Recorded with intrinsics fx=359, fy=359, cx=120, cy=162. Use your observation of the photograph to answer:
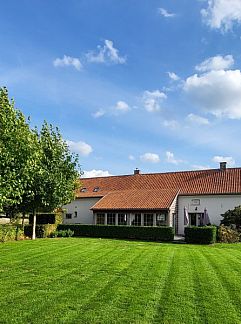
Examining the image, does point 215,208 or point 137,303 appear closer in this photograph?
point 137,303

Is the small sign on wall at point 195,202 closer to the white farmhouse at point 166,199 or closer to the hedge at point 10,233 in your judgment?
the white farmhouse at point 166,199

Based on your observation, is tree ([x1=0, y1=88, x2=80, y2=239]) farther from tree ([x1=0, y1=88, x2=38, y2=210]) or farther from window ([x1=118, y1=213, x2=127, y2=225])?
window ([x1=118, y1=213, x2=127, y2=225])

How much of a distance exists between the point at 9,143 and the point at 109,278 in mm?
8573

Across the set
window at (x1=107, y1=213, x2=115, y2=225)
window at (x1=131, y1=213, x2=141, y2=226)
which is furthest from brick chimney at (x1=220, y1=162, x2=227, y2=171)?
window at (x1=107, y1=213, x2=115, y2=225)

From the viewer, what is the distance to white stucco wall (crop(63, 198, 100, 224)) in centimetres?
4197

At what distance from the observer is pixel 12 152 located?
1647 cm

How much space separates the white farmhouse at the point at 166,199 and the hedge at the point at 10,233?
12.0 metres

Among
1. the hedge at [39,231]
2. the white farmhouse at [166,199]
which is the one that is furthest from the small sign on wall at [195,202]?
→ the hedge at [39,231]

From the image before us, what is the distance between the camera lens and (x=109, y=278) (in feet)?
34.6

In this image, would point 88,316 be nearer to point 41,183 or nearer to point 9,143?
point 9,143

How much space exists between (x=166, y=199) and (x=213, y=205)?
480cm

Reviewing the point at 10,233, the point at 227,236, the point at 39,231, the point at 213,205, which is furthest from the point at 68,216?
the point at 227,236

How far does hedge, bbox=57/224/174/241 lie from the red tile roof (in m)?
4.29

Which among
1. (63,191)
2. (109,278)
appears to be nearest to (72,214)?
(63,191)
